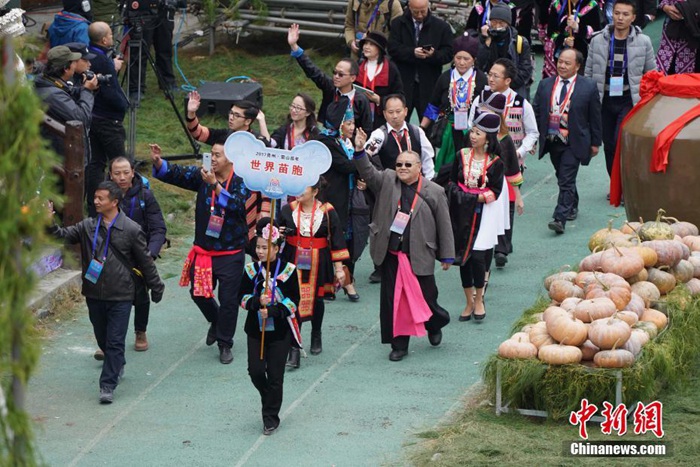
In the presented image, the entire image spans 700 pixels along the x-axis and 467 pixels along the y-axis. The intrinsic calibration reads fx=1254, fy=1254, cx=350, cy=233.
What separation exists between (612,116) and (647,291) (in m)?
4.38

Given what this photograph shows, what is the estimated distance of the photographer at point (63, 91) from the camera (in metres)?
10.6

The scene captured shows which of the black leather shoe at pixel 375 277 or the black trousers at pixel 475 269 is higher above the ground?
the black trousers at pixel 475 269

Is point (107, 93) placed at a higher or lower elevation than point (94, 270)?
higher

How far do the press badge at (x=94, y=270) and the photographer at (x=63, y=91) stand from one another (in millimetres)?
2149

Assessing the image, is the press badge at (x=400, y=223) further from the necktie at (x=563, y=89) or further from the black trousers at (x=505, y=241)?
the necktie at (x=563, y=89)

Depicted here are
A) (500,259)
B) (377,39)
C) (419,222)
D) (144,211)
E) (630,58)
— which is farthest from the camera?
(630,58)

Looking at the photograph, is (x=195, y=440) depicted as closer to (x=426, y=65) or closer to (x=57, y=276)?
(x=57, y=276)

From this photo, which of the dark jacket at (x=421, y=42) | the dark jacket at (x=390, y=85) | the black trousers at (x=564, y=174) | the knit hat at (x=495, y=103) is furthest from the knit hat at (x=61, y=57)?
the black trousers at (x=564, y=174)

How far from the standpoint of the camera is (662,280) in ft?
30.2

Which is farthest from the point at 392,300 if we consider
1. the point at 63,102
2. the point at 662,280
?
the point at 63,102

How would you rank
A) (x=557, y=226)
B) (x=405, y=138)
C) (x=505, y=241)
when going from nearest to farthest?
1. (x=405, y=138)
2. (x=505, y=241)
3. (x=557, y=226)

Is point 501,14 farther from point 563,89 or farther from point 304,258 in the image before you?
point 304,258

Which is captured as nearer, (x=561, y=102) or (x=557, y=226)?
(x=561, y=102)

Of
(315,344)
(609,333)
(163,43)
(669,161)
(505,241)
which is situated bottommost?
(315,344)
